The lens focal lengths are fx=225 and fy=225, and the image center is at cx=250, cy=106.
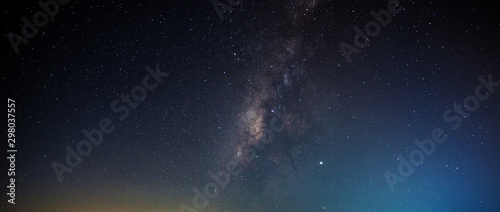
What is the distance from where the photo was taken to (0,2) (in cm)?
248

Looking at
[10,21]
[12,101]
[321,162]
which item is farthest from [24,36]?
[321,162]

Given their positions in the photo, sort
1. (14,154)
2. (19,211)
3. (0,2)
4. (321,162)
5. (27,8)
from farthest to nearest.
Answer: (321,162)
(19,211)
(14,154)
(27,8)
(0,2)

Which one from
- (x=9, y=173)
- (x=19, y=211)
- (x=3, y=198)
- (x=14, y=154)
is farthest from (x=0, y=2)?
(x=19, y=211)

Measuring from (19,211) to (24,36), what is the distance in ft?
8.22

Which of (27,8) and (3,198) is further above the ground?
(27,8)

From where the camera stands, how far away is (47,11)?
2.93 meters

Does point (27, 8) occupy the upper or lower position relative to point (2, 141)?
upper

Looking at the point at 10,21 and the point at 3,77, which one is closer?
the point at 10,21

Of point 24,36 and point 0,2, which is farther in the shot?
point 24,36

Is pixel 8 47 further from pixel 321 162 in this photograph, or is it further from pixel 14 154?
pixel 321 162

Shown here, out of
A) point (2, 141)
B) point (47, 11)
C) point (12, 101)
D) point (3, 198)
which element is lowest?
point (3, 198)

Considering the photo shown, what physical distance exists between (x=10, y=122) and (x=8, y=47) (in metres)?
0.93

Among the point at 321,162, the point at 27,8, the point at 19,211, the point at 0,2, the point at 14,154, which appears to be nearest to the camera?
the point at 0,2

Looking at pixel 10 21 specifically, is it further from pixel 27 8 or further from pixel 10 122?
pixel 10 122
